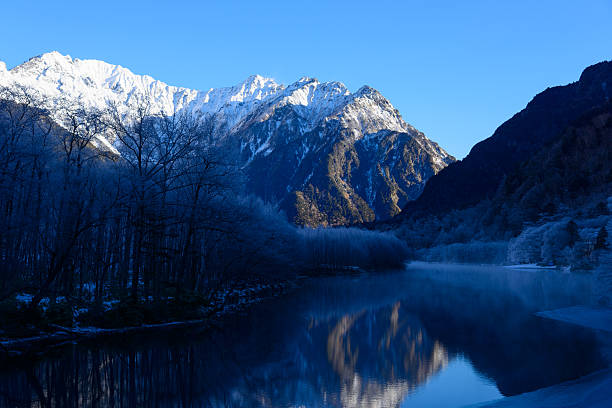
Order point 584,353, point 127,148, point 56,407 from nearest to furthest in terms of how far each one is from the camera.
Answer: point 56,407 < point 584,353 < point 127,148

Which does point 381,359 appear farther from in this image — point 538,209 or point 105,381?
point 538,209

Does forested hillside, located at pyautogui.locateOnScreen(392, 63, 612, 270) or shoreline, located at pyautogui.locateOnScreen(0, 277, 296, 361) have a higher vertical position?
forested hillside, located at pyautogui.locateOnScreen(392, 63, 612, 270)

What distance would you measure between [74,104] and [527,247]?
10200cm

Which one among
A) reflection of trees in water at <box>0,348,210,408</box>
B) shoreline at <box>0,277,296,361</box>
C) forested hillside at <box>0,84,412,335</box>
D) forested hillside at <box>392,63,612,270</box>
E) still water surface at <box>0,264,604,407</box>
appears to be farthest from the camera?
forested hillside at <box>392,63,612,270</box>

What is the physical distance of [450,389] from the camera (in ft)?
47.5

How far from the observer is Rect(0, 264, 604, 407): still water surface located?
43.7ft

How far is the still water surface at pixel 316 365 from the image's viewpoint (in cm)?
1331

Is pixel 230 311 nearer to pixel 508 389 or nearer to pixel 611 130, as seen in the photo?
pixel 508 389

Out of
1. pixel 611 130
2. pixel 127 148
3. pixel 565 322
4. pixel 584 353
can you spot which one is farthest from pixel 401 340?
pixel 611 130

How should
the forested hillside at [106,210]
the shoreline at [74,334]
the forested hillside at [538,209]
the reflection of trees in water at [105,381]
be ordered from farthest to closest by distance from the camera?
the forested hillside at [538,209]
the forested hillside at [106,210]
the shoreline at [74,334]
the reflection of trees in water at [105,381]

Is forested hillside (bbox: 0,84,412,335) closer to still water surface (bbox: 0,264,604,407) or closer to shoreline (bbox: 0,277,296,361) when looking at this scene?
shoreline (bbox: 0,277,296,361)

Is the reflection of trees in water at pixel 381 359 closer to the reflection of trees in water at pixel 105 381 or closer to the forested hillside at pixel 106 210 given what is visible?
the reflection of trees in water at pixel 105 381

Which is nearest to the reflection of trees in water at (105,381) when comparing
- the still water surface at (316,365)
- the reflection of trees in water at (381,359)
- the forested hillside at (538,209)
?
the still water surface at (316,365)

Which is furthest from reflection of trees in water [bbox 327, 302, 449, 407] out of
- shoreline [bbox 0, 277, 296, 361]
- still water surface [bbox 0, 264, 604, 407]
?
shoreline [bbox 0, 277, 296, 361]
